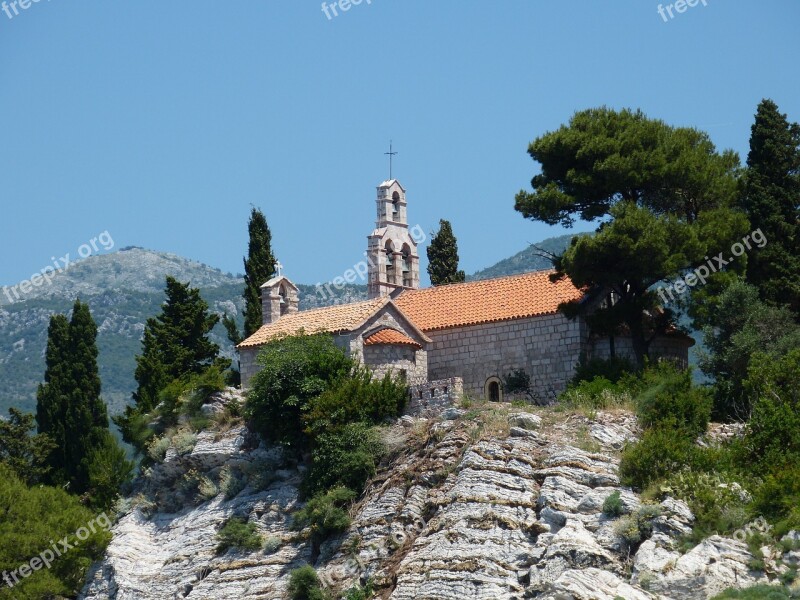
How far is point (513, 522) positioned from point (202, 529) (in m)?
12.2

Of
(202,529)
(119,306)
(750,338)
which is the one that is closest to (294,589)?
(202,529)

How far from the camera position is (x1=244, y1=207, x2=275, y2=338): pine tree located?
60.3 metres

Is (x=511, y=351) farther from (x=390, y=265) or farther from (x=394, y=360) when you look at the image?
(x=390, y=265)

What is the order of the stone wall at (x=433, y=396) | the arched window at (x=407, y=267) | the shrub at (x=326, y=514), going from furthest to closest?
the arched window at (x=407, y=267)
the stone wall at (x=433, y=396)
the shrub at (x=326, y=514)

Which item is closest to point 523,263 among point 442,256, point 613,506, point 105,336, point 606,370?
point 105,336

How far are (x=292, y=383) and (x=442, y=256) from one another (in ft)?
52.6

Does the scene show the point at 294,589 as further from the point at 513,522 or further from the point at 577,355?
the point at 577,355

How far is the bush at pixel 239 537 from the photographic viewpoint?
48.3 metres

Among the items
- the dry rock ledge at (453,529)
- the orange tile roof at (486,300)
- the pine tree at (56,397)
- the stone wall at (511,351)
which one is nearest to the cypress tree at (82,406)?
the pine tree at (56,397)

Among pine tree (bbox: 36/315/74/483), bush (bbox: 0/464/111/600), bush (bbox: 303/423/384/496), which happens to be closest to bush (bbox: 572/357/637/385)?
bush (bbox: 303/423/384/496)

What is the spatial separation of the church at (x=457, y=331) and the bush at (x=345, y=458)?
2.42 m

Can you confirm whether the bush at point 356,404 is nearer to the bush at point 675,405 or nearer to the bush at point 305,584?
the bush at point 305,584

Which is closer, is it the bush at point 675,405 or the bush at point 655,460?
the bush at point 655,460

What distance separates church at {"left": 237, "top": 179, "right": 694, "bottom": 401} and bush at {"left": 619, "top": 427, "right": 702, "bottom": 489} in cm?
866
